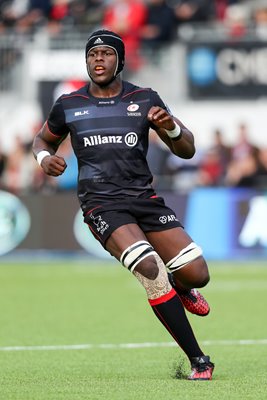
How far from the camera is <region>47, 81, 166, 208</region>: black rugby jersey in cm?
845

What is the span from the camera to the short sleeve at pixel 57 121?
343 inches

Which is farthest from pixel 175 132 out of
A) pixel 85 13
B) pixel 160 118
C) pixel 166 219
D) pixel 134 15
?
pixel 85 13

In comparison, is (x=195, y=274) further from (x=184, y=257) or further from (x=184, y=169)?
(x=184, y=169)

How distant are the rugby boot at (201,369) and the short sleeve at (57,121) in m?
1.97

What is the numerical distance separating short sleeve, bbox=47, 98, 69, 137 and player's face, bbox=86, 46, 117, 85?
1.18 feet

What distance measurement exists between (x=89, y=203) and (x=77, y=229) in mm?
12005

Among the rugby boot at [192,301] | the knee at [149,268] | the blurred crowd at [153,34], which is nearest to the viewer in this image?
the knee at [149,268]

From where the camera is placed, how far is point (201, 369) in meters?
8.18

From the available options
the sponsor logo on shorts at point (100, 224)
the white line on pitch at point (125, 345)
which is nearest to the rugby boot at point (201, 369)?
the sponsor logo on shorts at point (100, 224)

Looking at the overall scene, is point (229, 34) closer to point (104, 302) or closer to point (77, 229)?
point (77, 229)

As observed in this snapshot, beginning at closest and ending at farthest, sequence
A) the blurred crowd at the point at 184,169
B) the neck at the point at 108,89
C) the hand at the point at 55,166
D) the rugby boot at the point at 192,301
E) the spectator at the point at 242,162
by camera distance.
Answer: the hand at the point at 55,166 < the neck at the point at 108,89 < the rugby boot at the point at 192,301 < the spectator at the point at 242,162 < the blurred crowd at the point at 184,169

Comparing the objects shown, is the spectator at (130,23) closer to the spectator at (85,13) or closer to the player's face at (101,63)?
the spectator at (85,13)

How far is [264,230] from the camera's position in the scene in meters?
20.3

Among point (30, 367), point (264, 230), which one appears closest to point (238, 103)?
point (264, 230)
